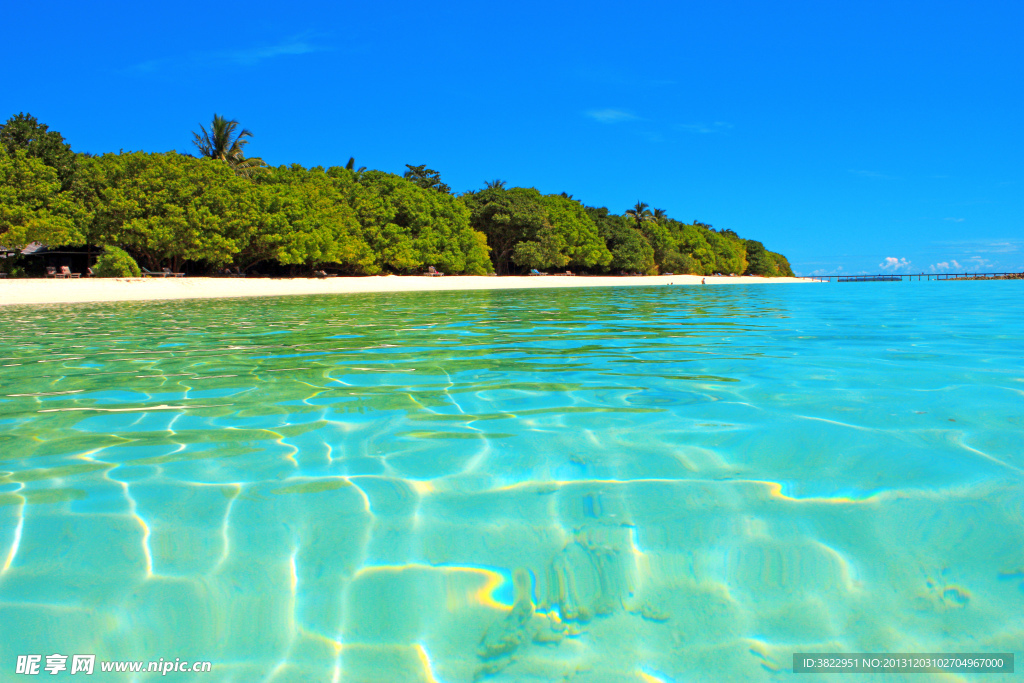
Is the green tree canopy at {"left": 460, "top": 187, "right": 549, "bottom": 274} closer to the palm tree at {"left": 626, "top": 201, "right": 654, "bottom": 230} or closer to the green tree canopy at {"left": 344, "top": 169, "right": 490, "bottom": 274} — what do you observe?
the green tree canopy at {"left": 344, "top": 169, "right": 490, "bottom": 274}

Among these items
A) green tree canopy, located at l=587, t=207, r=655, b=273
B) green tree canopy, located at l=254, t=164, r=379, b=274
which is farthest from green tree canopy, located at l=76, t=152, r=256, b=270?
green tree canopy, located at l=587, t=207, r=655, b=273

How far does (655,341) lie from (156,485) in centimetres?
628

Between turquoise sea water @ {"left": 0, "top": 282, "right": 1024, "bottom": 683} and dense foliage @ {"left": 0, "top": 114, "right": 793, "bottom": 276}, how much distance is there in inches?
1211

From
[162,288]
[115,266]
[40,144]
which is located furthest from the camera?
[40,144]

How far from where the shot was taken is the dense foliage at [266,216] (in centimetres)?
3006

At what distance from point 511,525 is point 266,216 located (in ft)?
117

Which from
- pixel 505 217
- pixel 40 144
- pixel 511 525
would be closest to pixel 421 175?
pixel 505 217

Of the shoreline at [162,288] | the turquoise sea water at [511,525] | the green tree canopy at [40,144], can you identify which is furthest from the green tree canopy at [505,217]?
the turquoise sea water at [511,525]

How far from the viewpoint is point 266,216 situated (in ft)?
111

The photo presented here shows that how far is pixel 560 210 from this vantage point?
58406 mm

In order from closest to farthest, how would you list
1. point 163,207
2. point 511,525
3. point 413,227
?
point 511,525 < point 163,207 < point 413,227

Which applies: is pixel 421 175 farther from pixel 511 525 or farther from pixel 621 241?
pixel 511 525

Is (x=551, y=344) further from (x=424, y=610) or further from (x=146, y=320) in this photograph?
(x=146, y=320)

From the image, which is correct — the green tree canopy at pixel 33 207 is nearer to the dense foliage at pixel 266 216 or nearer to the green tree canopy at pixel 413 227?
the dense foliage at pixel 266 216
